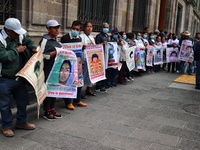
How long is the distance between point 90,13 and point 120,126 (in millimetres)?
5990

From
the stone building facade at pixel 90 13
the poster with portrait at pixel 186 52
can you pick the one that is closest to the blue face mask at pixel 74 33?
the stone building facade at pixel 90 13

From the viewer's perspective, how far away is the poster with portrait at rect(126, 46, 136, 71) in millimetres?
8617

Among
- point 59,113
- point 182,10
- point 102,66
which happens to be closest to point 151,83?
Answer: point 102,66

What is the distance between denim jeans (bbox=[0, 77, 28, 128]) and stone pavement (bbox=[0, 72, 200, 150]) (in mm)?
240

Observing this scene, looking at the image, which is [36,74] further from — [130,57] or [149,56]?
[149,56]

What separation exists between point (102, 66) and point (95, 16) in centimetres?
390

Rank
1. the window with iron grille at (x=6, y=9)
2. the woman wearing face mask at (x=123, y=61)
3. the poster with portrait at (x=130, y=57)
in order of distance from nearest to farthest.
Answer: the window with iron grille at (x=6, y=9)
the woman wearing face mask at (x=123, y=61)
the poster with portrait at (x=130, y=57)

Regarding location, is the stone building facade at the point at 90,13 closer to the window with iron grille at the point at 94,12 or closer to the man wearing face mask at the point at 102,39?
the window with iron grille at the point at 94,12

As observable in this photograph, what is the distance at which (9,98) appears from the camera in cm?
412

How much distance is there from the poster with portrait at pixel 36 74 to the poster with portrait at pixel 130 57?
439cm

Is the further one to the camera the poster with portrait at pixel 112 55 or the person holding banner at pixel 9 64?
the poster with portrait at pixel 112 55

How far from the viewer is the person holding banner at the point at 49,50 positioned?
4.82 metres

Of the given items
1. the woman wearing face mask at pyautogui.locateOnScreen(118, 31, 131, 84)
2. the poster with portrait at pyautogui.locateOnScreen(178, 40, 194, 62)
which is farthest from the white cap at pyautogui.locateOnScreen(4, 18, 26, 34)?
the poster with portrait at pyautogui.locateOnScreen(178, 40, 194, 62)

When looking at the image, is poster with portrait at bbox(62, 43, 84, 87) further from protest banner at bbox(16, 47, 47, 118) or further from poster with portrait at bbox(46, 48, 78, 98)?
protest banner at bbox(16, 47, 47, 118)
